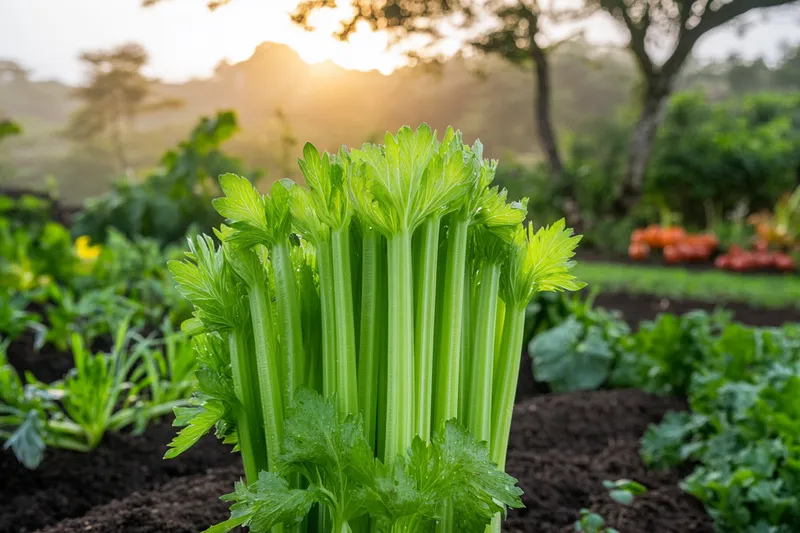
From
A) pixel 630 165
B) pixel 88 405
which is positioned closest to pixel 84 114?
pixel 630 165

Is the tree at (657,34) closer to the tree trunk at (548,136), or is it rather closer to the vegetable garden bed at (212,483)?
the tree trunk at (548,136)

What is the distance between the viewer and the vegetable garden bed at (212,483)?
62.7 inches

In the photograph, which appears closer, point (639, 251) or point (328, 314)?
point (328, 314)

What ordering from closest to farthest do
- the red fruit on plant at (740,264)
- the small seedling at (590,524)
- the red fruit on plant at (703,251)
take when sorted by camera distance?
the small seedling at (590,524) → the red fruit on plant at (740,264) → the red fruit on plant at (703,251)

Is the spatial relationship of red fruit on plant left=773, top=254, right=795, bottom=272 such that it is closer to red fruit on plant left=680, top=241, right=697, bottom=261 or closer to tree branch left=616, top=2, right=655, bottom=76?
red fruit on plant left=680, top=241, right=697, bottom=261

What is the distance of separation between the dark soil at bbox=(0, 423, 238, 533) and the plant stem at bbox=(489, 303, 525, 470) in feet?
3.97

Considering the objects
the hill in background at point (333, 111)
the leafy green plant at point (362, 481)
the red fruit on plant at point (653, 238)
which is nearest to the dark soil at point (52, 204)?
the hill in background at point (333, 111)

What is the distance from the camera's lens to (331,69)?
48.2 inches

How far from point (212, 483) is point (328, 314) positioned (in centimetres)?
115

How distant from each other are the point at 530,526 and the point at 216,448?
4.20 feet

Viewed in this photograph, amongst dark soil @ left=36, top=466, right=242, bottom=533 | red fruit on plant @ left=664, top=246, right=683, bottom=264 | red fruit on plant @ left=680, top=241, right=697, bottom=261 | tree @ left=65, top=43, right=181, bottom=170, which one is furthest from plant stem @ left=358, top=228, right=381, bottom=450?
tree @ left=65, top=43, right=181, bottom=170

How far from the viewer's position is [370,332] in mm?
893

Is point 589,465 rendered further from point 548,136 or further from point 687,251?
point 548,136

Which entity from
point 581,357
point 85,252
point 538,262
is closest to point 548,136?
point 85,252
